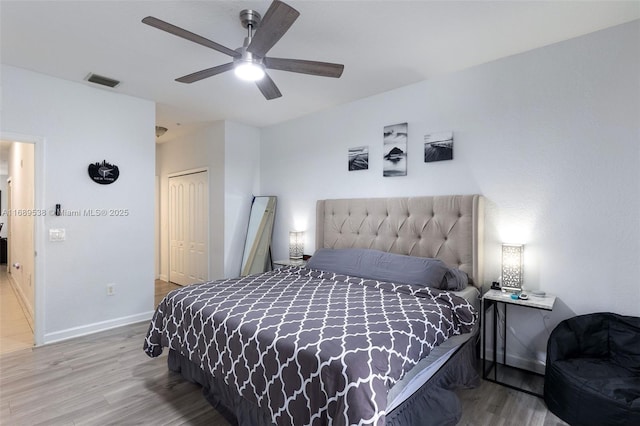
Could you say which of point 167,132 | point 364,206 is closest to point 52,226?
point 167,132

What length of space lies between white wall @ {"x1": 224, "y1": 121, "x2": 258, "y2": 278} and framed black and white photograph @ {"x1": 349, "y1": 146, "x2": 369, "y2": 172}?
1811 mm

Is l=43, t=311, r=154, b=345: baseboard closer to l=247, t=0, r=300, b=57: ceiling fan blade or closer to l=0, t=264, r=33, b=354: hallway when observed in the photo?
l=0, t=264, r=33, b=354: hallway

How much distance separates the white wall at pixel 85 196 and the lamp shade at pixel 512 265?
3859 millimetres

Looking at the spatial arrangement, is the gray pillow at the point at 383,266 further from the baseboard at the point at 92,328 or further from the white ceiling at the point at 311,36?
the baseboard at the point at 92,328

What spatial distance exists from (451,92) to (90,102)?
12.4 ft

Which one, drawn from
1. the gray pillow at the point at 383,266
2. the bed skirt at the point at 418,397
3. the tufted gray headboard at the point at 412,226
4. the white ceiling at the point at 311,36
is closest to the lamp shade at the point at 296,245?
the tufted gray headboard at the point at 412,226

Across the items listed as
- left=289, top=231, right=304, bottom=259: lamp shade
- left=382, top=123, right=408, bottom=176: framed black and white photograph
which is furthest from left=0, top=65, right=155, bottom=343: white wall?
left=382, top=123, right=408, bottom=176: framed black and white photograph

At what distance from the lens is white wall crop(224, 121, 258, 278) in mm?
4535

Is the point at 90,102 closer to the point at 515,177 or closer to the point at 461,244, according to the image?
the point at 461,244

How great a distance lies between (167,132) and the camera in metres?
5.18

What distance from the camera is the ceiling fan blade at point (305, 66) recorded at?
2094 millimetres

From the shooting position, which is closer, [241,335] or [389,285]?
[241,335]

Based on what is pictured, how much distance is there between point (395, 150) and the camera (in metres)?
3.38

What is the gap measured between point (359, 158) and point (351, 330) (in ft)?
7.95
